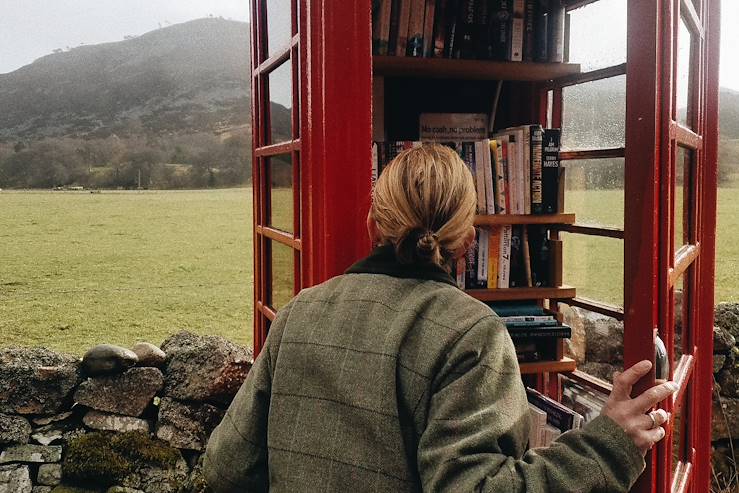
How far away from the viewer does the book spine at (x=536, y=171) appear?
2.42 metres

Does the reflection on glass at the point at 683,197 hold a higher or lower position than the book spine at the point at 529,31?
lower

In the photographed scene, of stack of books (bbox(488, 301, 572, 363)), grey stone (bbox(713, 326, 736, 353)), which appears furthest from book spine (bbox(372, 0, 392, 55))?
grey stone (bbox(713, 326, 736, 353))

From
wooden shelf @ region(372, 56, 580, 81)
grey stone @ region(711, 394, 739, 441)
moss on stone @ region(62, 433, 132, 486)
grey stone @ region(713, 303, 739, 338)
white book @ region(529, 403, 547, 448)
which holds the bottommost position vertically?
grey stone @ region(711, 394, 739, 441)

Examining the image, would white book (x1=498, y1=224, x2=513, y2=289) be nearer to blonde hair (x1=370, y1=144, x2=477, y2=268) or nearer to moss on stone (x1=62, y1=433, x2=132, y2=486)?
blonde hair (x1=370, y1=144, x2=477, y2=268)

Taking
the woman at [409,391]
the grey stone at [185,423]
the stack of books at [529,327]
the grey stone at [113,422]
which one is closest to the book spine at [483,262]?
the stack of books at [529,327]

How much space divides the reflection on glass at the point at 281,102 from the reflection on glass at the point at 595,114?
1.14 meters

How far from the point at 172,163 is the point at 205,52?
9230 millimetres

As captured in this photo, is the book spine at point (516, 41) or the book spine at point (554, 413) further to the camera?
the book spine at point (516, 41)

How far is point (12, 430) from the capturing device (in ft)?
11.5

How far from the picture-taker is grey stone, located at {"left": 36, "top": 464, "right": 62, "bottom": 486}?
3.50 metres

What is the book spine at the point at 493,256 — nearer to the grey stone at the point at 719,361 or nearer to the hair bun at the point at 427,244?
the hair bun at the point at 427,244

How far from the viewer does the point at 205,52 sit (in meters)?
20.7

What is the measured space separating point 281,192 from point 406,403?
1296 mm

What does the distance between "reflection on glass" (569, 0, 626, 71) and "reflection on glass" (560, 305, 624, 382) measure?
0.96m
